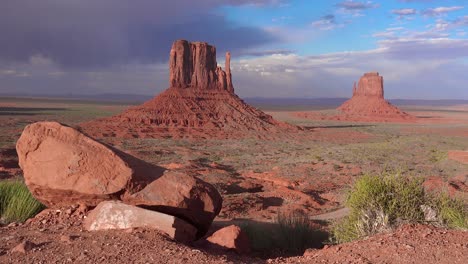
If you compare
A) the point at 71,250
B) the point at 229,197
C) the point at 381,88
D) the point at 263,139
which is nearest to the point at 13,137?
the point at 263,139

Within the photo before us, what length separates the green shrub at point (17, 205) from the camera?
30.1ft

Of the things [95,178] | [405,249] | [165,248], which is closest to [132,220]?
[165,248]

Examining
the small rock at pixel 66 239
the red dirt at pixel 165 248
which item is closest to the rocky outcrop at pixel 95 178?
the red dirt at pixel 165 248

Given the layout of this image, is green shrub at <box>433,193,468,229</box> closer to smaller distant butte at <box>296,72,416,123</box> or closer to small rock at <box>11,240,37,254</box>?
small rock at <box>11,240,37,254</box>

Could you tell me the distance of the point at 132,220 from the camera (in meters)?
7.66

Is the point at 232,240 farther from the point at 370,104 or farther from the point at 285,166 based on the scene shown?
the point at 370,104

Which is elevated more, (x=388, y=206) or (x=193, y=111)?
(x=388, y=206)

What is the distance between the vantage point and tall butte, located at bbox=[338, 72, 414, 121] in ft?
356

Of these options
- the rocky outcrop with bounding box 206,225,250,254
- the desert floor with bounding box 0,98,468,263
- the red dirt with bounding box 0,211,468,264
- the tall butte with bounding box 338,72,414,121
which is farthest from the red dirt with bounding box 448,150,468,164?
the tall butte with bounding box 338,72,414,121

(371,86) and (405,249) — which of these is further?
(371,86)

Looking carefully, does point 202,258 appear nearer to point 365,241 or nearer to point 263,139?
point 365,241

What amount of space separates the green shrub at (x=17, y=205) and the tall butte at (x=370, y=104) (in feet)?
330

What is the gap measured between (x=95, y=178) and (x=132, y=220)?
1.36 meters

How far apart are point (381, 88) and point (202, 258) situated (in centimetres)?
12394
